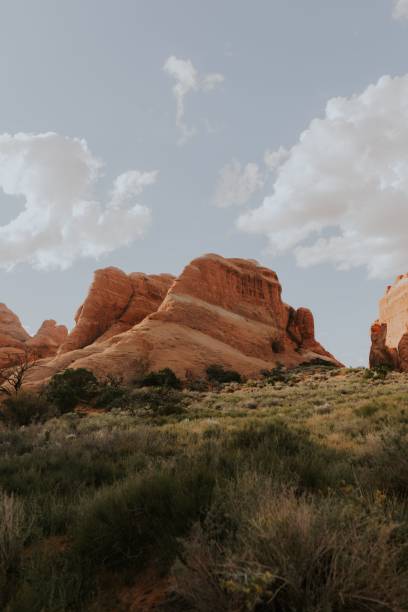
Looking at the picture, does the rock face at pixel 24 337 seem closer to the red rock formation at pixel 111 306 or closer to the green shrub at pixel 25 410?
the red rock formation at pixel 111 306

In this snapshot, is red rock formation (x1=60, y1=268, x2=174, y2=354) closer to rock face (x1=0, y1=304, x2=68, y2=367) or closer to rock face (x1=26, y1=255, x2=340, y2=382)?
rock face (x1=26, y1=255, x2=340, y2=382)

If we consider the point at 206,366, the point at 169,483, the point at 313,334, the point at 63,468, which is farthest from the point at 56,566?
the point at 313,334

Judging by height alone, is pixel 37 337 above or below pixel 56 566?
above

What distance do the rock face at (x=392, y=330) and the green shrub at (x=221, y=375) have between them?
43.3 feet

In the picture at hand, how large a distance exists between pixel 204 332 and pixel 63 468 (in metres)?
40.0

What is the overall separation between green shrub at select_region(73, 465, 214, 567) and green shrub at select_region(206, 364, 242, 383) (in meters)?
31.4

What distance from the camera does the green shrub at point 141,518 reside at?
364cm

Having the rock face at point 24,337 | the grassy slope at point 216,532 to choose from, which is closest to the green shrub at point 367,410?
the grassy slope at point 216,532

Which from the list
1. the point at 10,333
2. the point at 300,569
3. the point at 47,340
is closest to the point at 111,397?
the point at 300,569

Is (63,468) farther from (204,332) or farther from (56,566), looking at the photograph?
(204,332)

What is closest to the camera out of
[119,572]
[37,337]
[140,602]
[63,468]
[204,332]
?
[140,602]

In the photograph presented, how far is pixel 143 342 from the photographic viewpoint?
39.5 metres

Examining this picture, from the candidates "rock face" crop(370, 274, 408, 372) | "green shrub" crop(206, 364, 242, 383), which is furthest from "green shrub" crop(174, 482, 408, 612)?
"rock face" crop(370, 274, 408, 372)

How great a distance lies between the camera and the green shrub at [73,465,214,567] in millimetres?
3639
